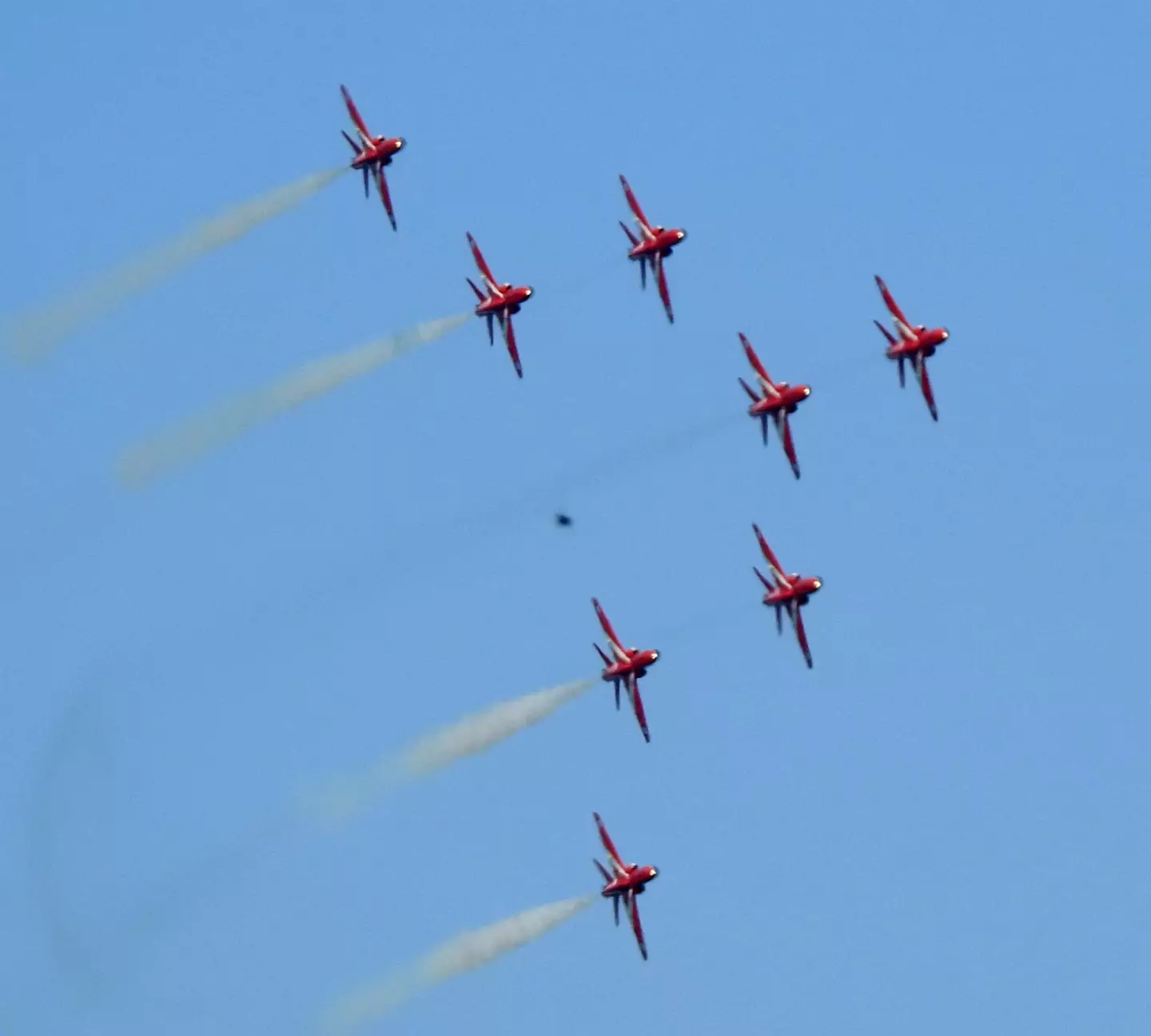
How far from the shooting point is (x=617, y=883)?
88000 millimetres

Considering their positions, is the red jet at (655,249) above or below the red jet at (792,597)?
above

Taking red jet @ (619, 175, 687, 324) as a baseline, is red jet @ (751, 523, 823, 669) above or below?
below

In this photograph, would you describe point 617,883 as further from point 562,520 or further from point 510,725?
point 562,520

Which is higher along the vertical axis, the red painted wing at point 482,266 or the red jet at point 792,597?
the red painted wing at point 482,266

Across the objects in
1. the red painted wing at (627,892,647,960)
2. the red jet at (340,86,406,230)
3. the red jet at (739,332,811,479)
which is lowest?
the red painted wing at (627,892,647,960)

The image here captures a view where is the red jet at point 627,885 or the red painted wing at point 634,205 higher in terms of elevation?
the red painted wing at point 634,205

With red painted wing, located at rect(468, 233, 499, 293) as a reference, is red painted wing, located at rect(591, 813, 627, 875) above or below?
below

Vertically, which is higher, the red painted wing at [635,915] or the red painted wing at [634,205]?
the red painted wing at [634,205]

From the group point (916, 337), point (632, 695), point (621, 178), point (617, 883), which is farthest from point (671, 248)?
point (617, 883)

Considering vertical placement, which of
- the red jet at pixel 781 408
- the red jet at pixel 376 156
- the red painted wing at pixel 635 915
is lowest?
the red painted wing at pixel 635 915

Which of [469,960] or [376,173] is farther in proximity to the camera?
[376,173]

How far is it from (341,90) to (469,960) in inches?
1294

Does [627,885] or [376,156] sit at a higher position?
[376,156]

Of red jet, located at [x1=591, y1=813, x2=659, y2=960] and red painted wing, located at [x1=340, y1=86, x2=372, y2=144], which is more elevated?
red painted wing, located at [x1=340, y1=86, x2=372, y2=144]
